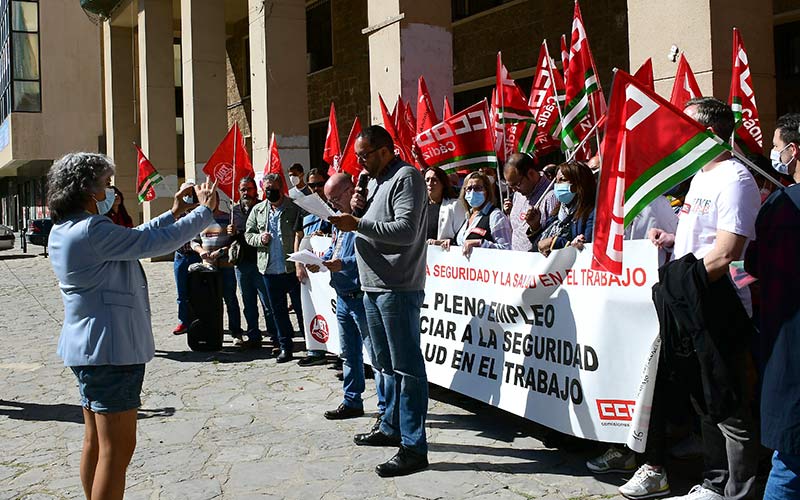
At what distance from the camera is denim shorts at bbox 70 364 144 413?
373cm

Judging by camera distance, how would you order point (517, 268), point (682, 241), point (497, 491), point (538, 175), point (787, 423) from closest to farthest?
1. point (787, 423)
2. point (682, 241)
3. point (497, 491)
4. point (517, 268)
5. point (538, 175)

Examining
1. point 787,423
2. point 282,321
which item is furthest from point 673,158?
point 282,321

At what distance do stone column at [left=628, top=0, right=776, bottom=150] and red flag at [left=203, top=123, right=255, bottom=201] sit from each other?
4.70 meters

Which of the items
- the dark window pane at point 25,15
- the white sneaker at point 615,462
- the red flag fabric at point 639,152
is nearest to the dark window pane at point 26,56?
the dark window pane at point 25,15

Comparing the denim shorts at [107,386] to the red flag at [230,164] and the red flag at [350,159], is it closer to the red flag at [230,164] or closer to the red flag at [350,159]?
the red flag at [350,159]

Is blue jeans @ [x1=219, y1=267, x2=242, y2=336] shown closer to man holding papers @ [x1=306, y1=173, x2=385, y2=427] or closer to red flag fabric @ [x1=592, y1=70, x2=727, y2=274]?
man holding papers @ [x1=306, y1=173, x2=385, y2=427]

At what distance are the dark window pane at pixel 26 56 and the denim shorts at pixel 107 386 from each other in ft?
132

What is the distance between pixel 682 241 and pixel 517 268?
1.55 meters

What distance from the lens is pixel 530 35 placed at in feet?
51.0

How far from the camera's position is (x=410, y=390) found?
194 inches

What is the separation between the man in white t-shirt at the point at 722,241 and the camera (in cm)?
372

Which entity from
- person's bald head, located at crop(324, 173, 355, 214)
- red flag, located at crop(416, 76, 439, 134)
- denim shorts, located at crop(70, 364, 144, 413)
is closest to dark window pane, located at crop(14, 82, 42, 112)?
red flag, located at crop(416, 76, 439, 134)

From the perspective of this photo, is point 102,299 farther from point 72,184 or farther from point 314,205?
point 314,205

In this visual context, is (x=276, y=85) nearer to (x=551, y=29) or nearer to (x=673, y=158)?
(x=551, y=29)
